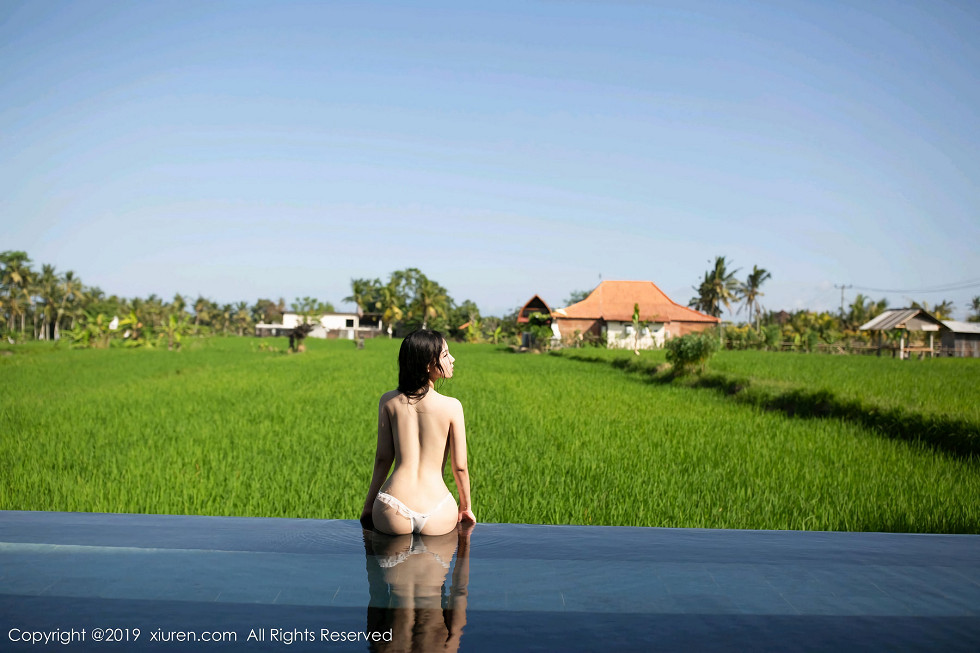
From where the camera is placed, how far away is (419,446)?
2221 mm

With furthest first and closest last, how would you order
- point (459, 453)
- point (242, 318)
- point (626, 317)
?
point (242, 318), point (626, 317), point (459, 453)

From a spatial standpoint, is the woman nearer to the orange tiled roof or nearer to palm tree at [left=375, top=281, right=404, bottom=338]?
the orange tiled roof

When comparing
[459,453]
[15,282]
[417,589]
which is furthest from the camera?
[15,282]

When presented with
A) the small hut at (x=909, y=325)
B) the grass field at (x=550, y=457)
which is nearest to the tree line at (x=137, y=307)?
the small hut at (x=909, y=325)

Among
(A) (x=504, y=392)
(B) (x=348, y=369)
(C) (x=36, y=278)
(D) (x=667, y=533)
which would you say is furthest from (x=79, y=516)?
(C) (x=36, y=278)

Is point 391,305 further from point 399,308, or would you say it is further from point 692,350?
point 692,350

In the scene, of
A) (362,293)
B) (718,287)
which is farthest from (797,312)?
(362,293)

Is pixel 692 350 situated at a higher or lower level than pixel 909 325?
lower

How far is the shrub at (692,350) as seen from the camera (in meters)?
15.3

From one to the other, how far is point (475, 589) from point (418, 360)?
72 centimetres

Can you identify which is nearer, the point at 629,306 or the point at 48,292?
the point at 629,306

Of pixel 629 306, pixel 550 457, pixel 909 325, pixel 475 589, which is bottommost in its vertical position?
pixel 550 457

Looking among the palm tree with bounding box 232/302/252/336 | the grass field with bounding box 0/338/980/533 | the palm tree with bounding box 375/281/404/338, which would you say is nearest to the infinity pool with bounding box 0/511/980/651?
the grass field with bounding box 0/338/980/533

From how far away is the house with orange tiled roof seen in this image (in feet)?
123
